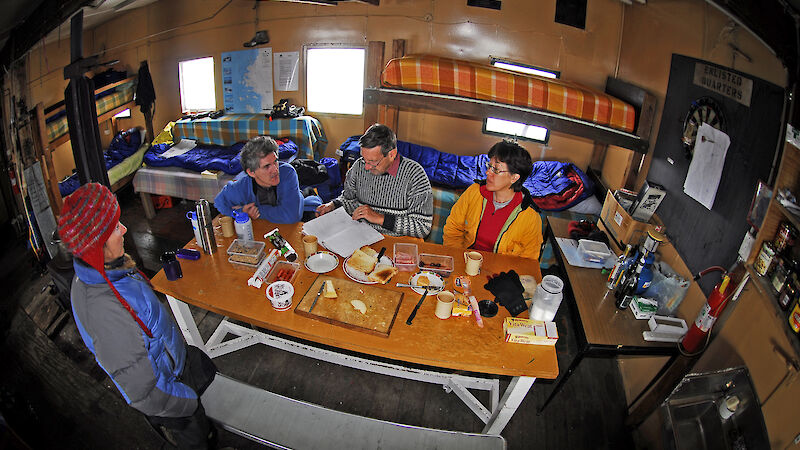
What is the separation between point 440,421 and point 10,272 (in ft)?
11.9

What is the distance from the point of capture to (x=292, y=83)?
6285mm

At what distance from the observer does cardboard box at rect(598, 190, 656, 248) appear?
303cm

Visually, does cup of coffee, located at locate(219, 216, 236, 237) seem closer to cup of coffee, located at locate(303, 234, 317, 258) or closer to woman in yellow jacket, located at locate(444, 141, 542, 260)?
cup of coffee, located at locate(303, 234, 317, 258)

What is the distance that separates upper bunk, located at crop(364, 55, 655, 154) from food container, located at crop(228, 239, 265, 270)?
1630 mm

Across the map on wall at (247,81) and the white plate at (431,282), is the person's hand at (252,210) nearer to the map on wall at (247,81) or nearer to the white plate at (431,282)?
the white plate at (431,282)

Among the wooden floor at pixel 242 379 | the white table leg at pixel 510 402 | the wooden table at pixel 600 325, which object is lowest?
the wooden floor at pixel 242 379

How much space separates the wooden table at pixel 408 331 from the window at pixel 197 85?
12.2 ft

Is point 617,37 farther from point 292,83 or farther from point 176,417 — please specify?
point 176,417

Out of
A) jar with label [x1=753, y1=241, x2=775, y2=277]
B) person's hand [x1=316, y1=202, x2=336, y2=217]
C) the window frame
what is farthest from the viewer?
the window frame

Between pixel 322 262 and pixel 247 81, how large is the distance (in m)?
4.94

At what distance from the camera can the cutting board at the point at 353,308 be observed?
2193mm

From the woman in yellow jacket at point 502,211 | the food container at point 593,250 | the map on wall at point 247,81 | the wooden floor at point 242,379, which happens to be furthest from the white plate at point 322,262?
the map on wall at point 247,81

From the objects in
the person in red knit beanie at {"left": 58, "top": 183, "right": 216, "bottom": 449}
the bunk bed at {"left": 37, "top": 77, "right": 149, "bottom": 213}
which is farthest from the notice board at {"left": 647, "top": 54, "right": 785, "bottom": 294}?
the bunk bed at {"left": 37, "top": 77, "right": 149, "bottom": 213}

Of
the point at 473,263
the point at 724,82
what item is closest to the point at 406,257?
the point at 473,263
